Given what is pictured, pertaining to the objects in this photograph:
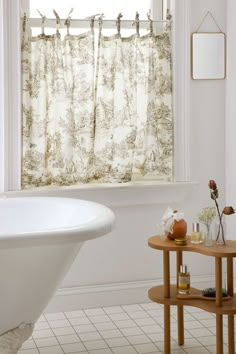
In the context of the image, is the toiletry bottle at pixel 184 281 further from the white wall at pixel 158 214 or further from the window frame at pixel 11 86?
the window frame at pixel 11 86

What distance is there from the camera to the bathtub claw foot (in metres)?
3.01

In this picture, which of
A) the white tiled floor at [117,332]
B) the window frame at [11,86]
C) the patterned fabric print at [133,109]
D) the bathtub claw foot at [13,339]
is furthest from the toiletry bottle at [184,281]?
the window frame at [11,86]

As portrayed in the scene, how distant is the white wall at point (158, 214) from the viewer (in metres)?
4.19

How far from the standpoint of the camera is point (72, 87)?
4.02m

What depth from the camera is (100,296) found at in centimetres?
420

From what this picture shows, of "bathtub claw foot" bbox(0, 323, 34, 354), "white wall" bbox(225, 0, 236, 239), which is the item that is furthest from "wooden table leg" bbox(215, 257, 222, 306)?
"white wall" bbox(225, 0, 236, 239)

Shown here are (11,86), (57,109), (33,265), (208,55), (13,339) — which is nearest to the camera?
(33,265)

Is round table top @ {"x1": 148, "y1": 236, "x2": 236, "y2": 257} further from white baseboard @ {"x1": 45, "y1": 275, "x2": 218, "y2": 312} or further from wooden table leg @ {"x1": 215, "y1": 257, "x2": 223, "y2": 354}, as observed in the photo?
white baseboard @ {"x1": 45, "y1": 275, "x2": 218, "y2": 312}

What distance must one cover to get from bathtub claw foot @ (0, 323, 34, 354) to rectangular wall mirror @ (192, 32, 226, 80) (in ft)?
6.31

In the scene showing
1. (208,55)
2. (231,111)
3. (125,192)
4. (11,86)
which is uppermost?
(208,55)

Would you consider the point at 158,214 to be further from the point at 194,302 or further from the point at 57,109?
the point at 194,302

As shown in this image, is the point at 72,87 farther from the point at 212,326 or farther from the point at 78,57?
the point at 212,326

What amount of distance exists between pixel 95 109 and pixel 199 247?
1.16 meters

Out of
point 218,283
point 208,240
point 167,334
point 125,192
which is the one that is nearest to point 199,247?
point 208,240
